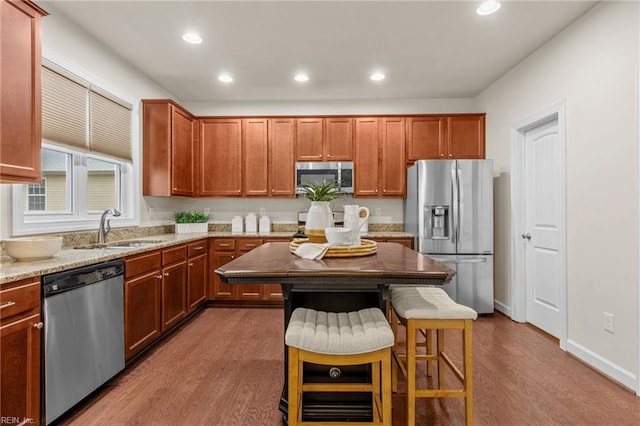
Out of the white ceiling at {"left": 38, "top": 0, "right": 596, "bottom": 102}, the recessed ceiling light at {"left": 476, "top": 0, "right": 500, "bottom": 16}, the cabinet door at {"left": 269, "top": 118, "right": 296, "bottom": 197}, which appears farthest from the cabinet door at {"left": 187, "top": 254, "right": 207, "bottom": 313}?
the recessed ceiling light at {"left": 476, "top": 0, "right": 500, "bottom": 16}

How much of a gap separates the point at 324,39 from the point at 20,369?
3140mm

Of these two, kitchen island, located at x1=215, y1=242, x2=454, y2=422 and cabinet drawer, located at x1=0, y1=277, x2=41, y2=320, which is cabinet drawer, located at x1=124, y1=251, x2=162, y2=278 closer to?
cabinet drawer, located at x1=0, y1=277, x2=41, y2=320

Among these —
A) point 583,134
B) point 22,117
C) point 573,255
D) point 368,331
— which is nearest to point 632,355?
point 573,255

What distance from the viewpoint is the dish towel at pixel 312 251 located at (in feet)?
6.02

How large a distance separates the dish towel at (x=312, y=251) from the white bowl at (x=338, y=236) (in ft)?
0.14

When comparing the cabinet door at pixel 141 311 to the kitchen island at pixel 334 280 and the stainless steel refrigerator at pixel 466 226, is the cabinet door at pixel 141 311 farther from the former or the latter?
the stainless steel refrigerator at pixel 466 226

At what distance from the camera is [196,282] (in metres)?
3.89

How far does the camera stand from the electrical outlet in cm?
239

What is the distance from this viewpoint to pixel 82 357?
2.04 metres

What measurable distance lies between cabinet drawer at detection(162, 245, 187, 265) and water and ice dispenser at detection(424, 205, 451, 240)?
2.70m

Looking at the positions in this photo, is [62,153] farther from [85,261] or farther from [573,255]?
[573,255]

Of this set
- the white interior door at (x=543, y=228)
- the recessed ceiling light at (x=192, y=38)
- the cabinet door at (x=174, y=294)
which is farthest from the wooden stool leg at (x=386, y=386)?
the recessed ceiling light at (x=192, y=38)

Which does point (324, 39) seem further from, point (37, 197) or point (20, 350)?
point (20, 350)

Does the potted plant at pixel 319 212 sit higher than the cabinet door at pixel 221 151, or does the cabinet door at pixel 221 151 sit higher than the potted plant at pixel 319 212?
the cabinet door at pixel 221 151
